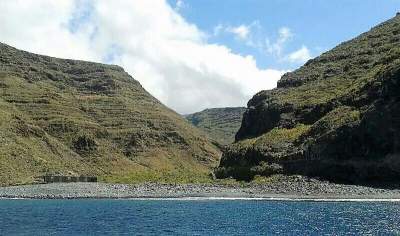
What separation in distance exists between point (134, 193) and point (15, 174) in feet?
151

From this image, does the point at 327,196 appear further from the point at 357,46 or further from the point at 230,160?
the point at 357,46

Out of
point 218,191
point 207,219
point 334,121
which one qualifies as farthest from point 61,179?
point 207,219

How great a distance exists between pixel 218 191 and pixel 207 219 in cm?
4355

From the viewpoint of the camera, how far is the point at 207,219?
6291cm

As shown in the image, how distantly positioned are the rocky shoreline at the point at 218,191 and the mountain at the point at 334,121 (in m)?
4.89

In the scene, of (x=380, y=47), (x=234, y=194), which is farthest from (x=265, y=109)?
(x=234, y=194)

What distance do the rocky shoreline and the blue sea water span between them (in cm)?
1206

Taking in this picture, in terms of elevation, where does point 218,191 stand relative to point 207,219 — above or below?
above

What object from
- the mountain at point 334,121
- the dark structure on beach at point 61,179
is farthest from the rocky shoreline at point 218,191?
the dark structure on beach at point 61,179

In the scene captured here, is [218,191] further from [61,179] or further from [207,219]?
[61,179]

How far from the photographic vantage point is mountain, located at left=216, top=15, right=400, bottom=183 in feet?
338

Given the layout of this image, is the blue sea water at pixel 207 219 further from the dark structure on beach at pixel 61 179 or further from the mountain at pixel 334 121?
the dark structure on beach at pixel 61 179

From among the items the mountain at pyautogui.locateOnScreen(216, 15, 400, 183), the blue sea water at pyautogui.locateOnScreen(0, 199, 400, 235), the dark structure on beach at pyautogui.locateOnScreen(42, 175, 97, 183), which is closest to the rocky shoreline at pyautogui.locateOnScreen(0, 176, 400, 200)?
the mountain at pyautogui.locateOnScreen(216, 15, 400, 183)

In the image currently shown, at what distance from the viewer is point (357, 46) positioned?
152375 millimetres
